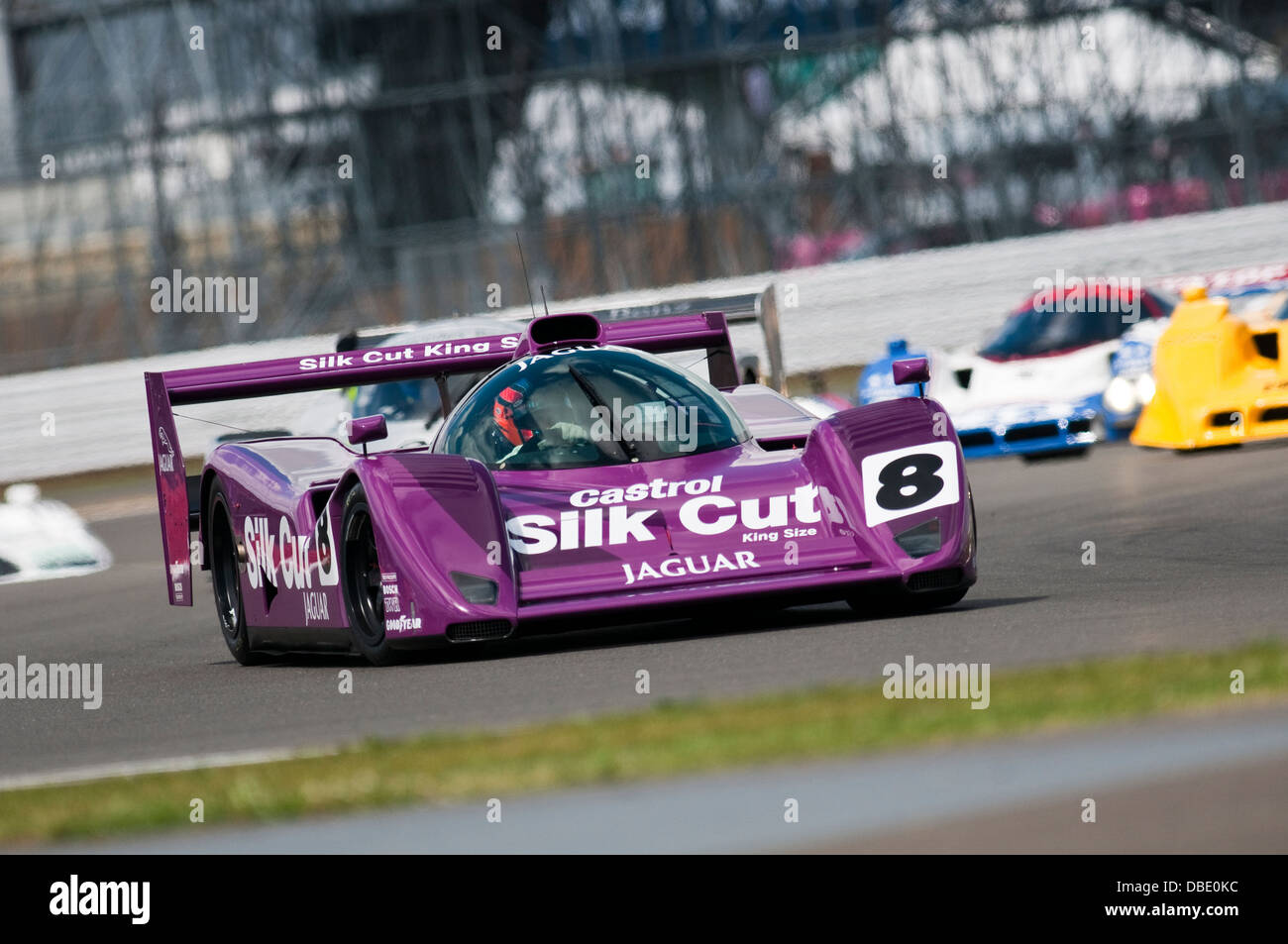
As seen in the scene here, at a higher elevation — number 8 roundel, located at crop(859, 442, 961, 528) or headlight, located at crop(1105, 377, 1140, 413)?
headlight, located at crop(1105, 377, 1140, 413)

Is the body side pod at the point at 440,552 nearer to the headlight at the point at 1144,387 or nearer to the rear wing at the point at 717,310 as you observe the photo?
the rear wing at the point at 717,310

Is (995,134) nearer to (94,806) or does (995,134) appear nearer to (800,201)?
(800,201)

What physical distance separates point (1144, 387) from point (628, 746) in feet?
36.4

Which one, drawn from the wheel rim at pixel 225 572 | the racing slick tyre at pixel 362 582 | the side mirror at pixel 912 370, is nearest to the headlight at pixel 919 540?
the side mirror at pixel 912 370

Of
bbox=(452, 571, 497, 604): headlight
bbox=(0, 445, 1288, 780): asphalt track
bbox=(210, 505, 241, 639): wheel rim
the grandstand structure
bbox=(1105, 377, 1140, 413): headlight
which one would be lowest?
bbox=(0, 445, 1288, 780): asphalt track

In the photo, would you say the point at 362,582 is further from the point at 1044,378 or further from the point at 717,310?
the point at 1044,378

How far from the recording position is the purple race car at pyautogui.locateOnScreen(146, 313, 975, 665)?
7.43 metres

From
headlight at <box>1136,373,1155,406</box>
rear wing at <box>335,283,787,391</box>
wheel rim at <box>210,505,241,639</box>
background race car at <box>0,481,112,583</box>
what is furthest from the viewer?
headlight at <box>1136,373,1155,406</box>

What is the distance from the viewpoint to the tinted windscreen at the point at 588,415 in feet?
26.7

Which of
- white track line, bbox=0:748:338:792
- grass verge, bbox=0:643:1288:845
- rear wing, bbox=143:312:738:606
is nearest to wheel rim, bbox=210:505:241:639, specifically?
rear wing, bbox=143:312:738:606

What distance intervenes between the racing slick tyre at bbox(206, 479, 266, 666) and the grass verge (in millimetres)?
3635

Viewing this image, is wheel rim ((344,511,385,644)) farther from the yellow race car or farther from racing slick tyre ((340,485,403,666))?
the yellow race car
